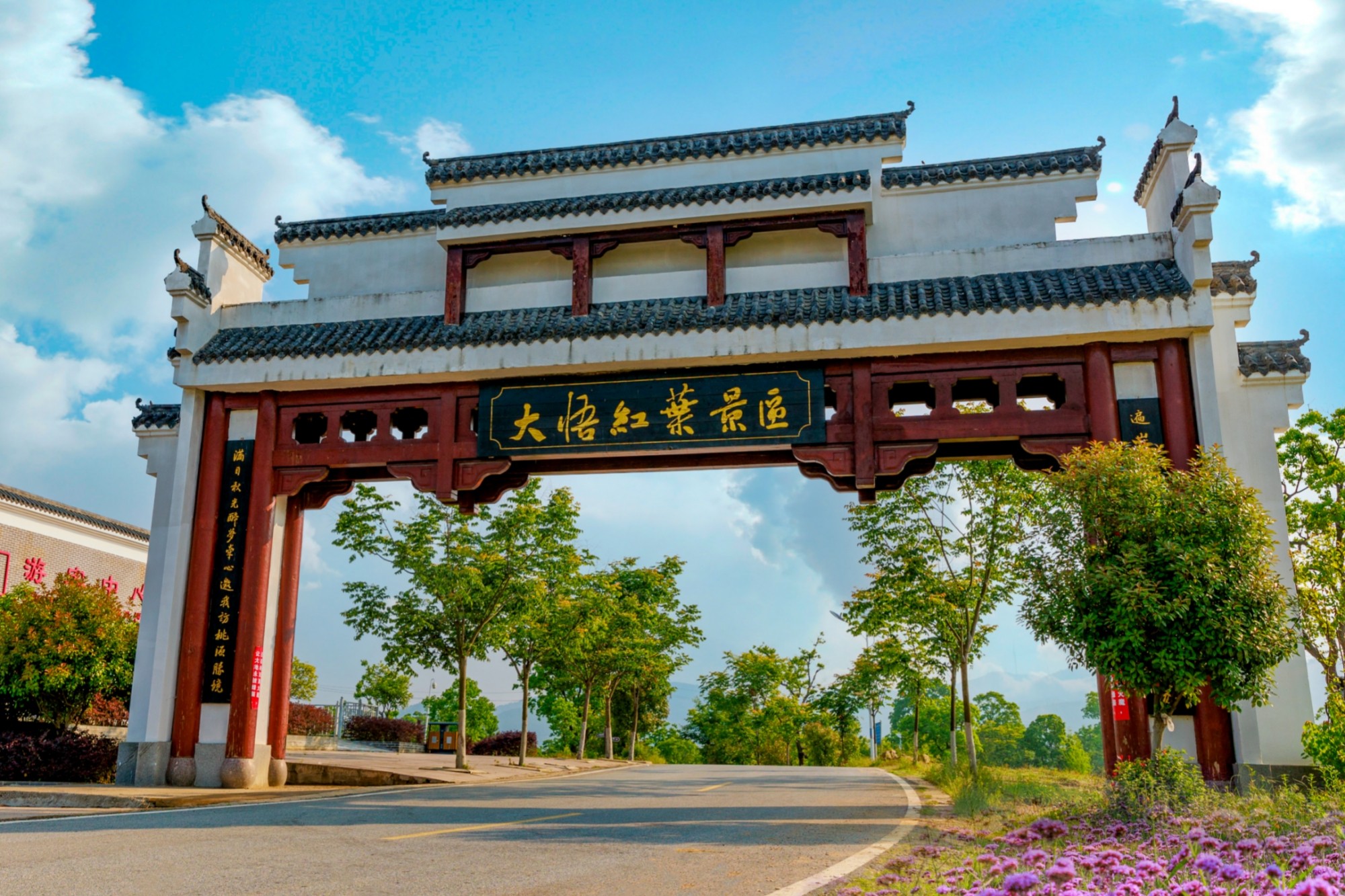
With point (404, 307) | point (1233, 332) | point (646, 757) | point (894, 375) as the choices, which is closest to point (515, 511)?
point (404, 307)

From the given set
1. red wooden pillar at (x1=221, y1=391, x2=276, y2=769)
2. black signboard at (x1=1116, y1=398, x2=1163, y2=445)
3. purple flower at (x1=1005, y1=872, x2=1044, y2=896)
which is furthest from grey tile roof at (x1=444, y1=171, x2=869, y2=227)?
purple flower at (x1=1005, y1=872, x2=1044, y2=896)

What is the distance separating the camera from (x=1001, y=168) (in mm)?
14055

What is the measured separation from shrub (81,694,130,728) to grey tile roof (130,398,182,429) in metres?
6.99

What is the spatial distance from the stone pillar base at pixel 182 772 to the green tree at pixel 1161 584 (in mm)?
10481

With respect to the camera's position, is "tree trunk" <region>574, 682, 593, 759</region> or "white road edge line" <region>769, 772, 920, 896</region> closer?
"white road edge line" <region>769, 772, 920, 896</region>

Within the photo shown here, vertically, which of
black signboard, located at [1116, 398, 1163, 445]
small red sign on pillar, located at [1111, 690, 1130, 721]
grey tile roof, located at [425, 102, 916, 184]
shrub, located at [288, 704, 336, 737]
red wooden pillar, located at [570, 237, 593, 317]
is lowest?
shrub, located at [288, 704, 336, 737]

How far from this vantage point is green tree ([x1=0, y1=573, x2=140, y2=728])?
16.5 m

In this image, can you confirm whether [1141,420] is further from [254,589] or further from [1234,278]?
[254,589]

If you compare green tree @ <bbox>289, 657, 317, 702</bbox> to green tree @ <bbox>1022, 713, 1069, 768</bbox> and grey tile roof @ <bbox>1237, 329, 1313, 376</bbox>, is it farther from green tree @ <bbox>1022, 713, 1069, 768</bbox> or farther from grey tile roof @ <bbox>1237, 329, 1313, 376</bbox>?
green tree @ <bbox>1022, 713, 1069, 768</bbox>

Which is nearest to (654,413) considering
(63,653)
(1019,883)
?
(1019,883)

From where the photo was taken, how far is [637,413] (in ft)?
44.5

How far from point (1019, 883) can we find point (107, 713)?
21.0m

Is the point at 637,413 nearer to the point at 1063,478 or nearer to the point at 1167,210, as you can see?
the point at 1063,478

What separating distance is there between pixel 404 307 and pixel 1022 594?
9415 mm
